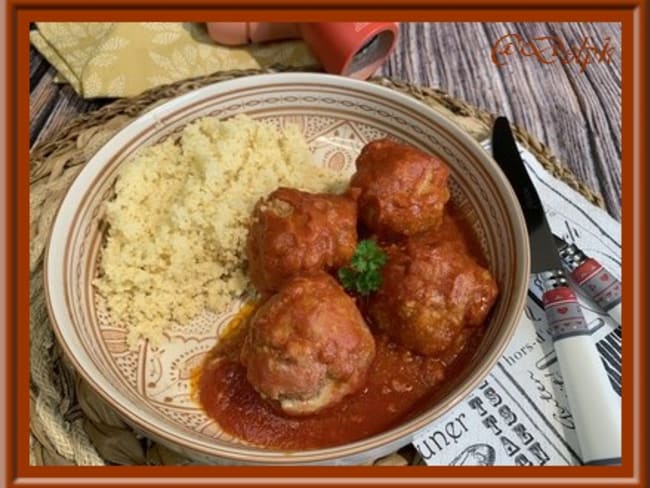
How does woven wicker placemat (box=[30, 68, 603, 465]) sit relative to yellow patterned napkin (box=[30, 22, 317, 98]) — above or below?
below

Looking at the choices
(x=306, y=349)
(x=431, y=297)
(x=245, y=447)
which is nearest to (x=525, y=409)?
(x=431, y=297)


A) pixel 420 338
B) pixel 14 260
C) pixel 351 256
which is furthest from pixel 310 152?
pixel 14 260

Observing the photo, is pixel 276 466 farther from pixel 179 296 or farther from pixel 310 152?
pixel 310 152

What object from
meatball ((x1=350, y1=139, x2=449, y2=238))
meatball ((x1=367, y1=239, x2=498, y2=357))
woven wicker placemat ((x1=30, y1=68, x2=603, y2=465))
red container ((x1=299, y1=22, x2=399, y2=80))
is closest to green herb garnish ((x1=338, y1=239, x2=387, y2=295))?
meatball ((x1=367, y1=239, x2=498, y2=357))

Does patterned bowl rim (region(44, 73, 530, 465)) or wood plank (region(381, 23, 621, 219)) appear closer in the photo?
patterned bowl rim (region(44, 73, 530, 465))

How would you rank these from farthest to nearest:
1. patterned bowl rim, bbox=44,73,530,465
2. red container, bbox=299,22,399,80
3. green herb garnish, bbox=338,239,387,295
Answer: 1. red container, bbox=299,22,399,80
2. green herb garnish, bbox=338,239,387,295
3. patterned bowl rim, bbox=44,73,530,465

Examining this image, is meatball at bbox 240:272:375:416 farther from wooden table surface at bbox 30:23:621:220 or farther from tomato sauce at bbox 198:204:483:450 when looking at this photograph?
wooden table surface at bbox 30:23:621:220

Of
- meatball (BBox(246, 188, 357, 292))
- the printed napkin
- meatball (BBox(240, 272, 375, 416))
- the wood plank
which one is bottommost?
the printed napkin

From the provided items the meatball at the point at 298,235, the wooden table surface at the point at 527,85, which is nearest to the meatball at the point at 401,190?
the meatball at the point at 298,235
